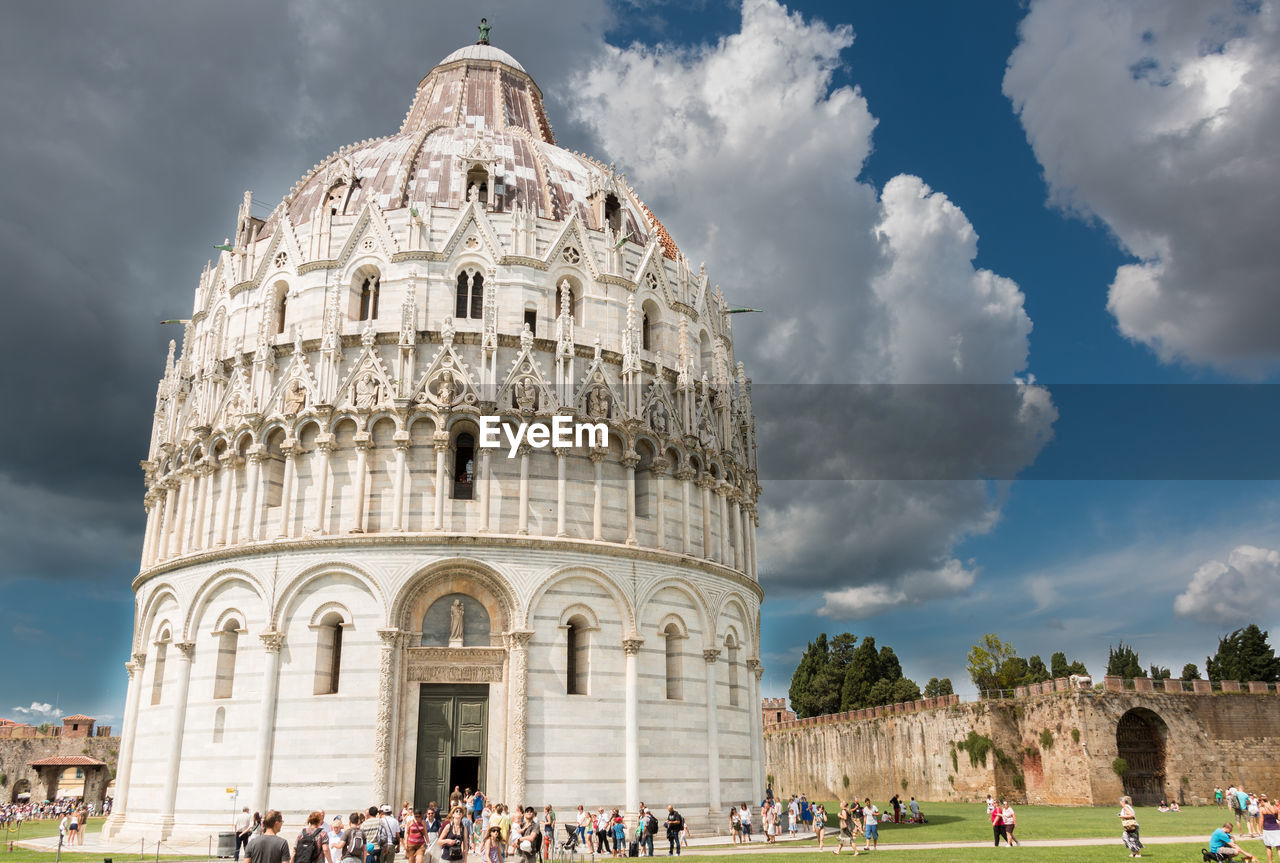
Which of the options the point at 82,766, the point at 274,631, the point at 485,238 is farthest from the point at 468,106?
the point at 82,766

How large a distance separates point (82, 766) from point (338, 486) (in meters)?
48.1

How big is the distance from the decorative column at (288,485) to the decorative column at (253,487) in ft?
2.77

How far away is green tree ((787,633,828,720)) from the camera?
86.0 meters

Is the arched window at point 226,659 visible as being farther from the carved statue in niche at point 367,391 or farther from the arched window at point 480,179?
the arched window at point 480,179

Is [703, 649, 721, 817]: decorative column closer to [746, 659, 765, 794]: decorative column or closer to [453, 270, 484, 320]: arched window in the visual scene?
[746, 659, 765, 794]: decorative column

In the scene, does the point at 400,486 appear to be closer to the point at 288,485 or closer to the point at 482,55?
the point at 288,485

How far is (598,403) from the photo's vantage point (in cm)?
3500

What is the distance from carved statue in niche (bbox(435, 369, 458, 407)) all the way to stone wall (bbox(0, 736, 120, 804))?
169 feet

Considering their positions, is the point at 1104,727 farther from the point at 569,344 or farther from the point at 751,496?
the point at 569,344

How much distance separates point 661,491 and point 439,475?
7.73m

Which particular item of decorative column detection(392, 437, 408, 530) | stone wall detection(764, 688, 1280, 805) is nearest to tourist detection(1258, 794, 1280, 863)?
decorative column detection(392, 437, 408, 530)

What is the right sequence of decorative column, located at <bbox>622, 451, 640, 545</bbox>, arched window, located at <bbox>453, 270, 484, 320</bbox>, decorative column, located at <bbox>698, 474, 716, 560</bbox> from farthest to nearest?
decorative column, located at <bbox>698, 474, 716, 560</bbox>, arched window, located at <bbox>453, 270, 484, 320</bbox>, decorative column, located at <bbox>622, 451, 640, 545</bbox>

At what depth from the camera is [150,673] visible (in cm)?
3625

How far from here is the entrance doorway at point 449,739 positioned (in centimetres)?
3038
